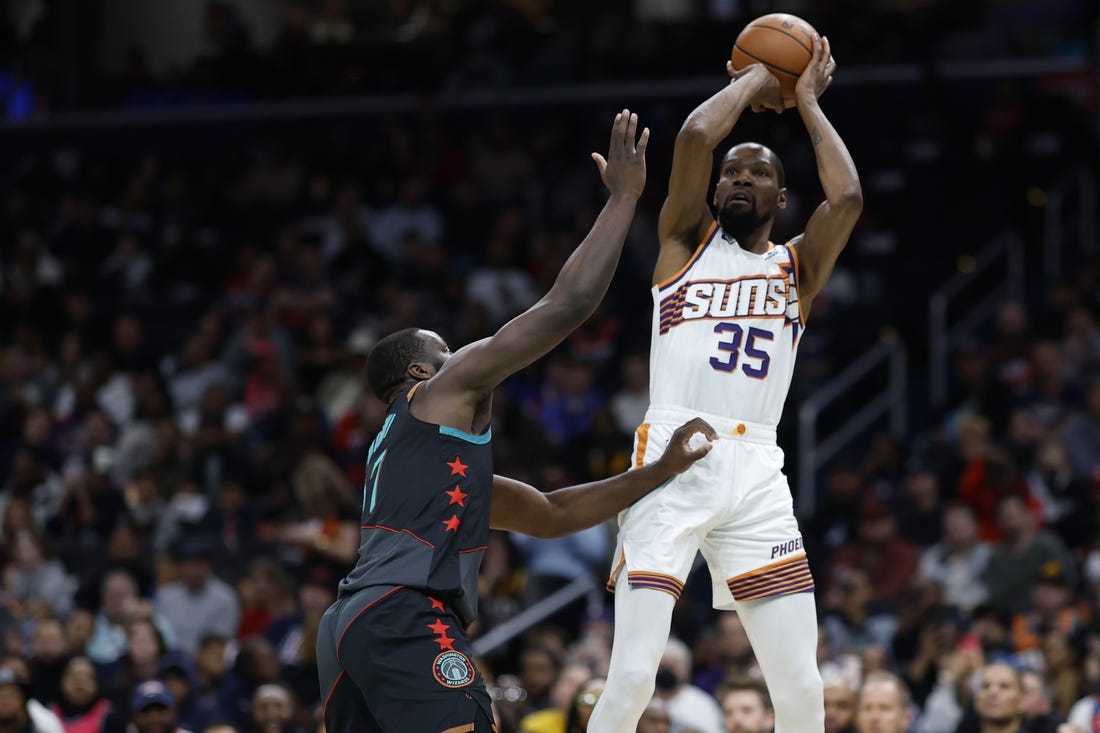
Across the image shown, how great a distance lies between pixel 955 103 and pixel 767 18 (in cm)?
1244

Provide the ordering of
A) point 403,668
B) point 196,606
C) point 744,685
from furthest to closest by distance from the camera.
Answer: point 196,606 < point 744,685 < point 403,668

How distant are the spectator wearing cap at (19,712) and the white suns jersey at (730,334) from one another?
17.8ft

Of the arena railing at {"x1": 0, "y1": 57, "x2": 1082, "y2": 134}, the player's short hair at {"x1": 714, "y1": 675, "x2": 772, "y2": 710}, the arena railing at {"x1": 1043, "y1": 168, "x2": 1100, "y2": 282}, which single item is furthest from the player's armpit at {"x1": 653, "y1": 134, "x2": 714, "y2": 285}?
the arena railing at {"x1": 0, "y1": 57, "x2": 1082, "y2": 134}

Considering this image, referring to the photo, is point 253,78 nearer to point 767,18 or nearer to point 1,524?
point 1,524

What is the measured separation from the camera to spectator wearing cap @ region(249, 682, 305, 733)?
10547 millimetres

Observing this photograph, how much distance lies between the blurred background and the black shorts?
10.4 ft

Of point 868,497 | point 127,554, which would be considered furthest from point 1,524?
point 868,497

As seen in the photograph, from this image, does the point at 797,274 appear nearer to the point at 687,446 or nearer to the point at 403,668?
the point at 687,446

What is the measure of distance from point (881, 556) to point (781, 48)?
735cm

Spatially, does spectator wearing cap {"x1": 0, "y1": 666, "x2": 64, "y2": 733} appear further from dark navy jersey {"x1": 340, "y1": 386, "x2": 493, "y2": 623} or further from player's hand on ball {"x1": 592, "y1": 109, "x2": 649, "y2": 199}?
player's hand on ball {"x1": 592, "y1": 109, "x2": 649, "y2": 199}

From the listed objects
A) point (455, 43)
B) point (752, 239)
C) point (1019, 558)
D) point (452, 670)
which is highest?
point (455, 43)

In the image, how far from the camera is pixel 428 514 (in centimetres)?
621

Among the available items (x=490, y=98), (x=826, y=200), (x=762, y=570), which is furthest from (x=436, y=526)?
(x=490, y=98)

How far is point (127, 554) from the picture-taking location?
574 inches
